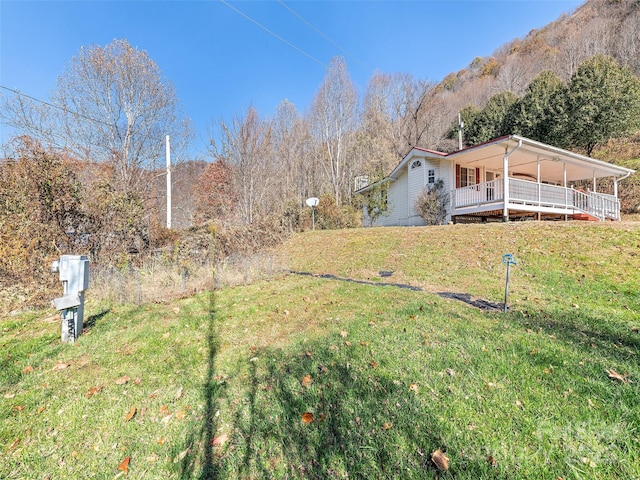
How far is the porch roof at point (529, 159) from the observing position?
11.5 metres

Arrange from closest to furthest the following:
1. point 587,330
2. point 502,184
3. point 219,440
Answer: point 219,440 → point 587,330 → point 502,184

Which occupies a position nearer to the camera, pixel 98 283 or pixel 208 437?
pixel 208 437

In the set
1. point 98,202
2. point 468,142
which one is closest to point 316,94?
point 468,142

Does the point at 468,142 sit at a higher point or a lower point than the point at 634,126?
higher

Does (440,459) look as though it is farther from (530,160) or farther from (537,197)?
(530,160)

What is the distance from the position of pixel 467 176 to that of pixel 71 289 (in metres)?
16.2

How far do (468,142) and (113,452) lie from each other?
30357 mm

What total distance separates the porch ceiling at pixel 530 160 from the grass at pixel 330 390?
835cm

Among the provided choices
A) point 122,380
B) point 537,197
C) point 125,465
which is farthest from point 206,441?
point 537,197

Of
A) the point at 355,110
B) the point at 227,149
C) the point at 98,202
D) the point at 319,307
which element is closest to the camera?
the point at 319,307

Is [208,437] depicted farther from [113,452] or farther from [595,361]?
[595,361]

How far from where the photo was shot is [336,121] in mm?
23125

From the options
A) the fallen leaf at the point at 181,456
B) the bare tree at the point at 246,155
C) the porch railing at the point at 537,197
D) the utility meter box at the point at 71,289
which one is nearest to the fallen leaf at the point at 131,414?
the fallen leaf at the point at 181,456

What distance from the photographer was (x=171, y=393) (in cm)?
255
